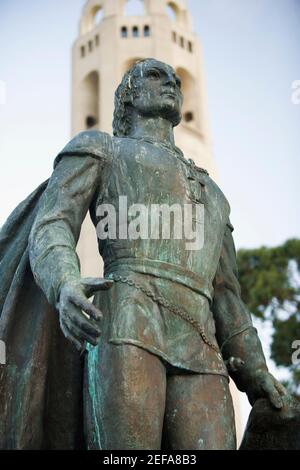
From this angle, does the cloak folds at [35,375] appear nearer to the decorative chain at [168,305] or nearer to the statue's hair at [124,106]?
the decorative chain at [168,305]

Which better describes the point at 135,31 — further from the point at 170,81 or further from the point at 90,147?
the point at 90,147

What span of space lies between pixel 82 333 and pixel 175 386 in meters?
0.43

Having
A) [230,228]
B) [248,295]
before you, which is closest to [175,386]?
[230,228]

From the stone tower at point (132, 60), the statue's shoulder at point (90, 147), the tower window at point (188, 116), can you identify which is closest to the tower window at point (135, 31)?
the stone tower at point (132, 60)

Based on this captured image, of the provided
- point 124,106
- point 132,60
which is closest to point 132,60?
point 132,60

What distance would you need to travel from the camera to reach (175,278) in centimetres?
297

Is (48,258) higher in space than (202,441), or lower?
higher

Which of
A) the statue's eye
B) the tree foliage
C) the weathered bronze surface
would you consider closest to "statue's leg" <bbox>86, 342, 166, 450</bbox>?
the weathered bronze surface

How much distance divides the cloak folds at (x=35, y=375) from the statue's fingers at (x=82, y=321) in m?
0.41

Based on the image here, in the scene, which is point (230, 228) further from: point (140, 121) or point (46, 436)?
point (46, 436)

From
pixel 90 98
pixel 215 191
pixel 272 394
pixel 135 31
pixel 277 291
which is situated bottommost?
pixel 272 394

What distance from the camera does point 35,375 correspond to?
2.94 meters

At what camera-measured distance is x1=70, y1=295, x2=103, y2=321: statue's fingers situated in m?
2.57

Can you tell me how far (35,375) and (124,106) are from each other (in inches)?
45.7
